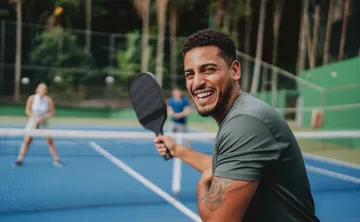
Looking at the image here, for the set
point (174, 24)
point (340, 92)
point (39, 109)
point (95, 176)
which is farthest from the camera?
point (174, 24)

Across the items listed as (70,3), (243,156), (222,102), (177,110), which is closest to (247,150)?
(243,156)

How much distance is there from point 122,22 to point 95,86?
16608 mm

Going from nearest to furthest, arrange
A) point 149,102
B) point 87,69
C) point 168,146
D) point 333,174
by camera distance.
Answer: point 168,146 < point 149,102 < point 333,174 < point 87,69

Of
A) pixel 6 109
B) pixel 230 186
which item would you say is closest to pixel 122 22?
pixel 6 109

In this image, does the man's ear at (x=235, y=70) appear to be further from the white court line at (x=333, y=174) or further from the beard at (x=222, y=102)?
the white court line at (x=333, y=174)

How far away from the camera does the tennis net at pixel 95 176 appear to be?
4.54m

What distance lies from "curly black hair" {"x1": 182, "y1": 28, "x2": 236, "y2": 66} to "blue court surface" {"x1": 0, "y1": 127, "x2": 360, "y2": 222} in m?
2.81

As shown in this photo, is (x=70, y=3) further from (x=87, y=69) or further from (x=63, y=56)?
(x=87, y=69)

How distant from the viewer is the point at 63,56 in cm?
2952

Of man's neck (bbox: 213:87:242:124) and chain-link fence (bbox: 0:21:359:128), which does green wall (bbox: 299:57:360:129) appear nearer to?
chain-link fence (bbox: 0:21:359:128)

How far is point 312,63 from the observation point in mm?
30797

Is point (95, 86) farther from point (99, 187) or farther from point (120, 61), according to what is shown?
point (99, 187)

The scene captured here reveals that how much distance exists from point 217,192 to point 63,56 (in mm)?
30030

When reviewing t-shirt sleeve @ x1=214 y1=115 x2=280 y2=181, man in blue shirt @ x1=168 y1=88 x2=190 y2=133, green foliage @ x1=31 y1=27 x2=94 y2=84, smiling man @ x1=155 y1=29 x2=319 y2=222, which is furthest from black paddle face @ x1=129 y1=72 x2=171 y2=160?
green foliage @ x1=31 y1=27 x2=94 y2=84
